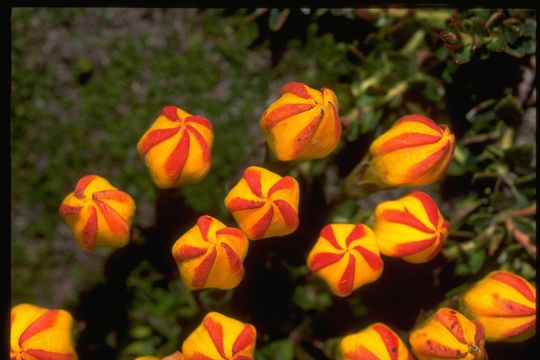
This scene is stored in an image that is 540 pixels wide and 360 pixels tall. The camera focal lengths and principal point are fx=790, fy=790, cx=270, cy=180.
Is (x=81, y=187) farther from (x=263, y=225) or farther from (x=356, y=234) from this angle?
(x=356, y=234)

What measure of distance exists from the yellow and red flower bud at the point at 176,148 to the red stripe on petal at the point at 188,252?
17cm

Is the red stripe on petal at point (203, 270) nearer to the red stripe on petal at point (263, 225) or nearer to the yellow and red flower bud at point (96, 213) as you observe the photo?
the red stripe on petal at point (263, 225)

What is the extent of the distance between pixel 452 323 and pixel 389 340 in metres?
0.14

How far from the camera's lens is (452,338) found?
156 cm

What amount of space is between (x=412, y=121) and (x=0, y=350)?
3.18 ft

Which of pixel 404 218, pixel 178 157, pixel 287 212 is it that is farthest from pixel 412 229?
pixel 178 157

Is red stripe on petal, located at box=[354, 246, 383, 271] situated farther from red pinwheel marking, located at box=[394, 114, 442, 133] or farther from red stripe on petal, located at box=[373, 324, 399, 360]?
red pinwheel marking, located at box=[394, 114, 442, 133]

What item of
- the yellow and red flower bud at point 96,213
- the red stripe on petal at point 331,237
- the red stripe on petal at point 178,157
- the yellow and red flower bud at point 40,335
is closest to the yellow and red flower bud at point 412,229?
the red stripe on petal at point 331,237

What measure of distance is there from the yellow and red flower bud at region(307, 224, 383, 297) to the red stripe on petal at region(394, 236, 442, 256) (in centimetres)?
5

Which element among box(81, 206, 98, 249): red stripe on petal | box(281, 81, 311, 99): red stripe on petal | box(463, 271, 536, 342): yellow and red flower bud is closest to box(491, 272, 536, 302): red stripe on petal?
box(463, 271, 536, 342): yellow and red flower bud

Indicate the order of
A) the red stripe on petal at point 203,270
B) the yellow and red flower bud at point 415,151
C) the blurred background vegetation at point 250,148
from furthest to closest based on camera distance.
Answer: the blurred background vegetation at point 250,148, the yellow and red flower bud at point 415,151, the red stripe on petal at point 203,270

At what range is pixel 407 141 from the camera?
1.64m

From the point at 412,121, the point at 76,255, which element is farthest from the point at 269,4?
the point at 76,255

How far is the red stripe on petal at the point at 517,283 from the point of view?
1.64 metres
